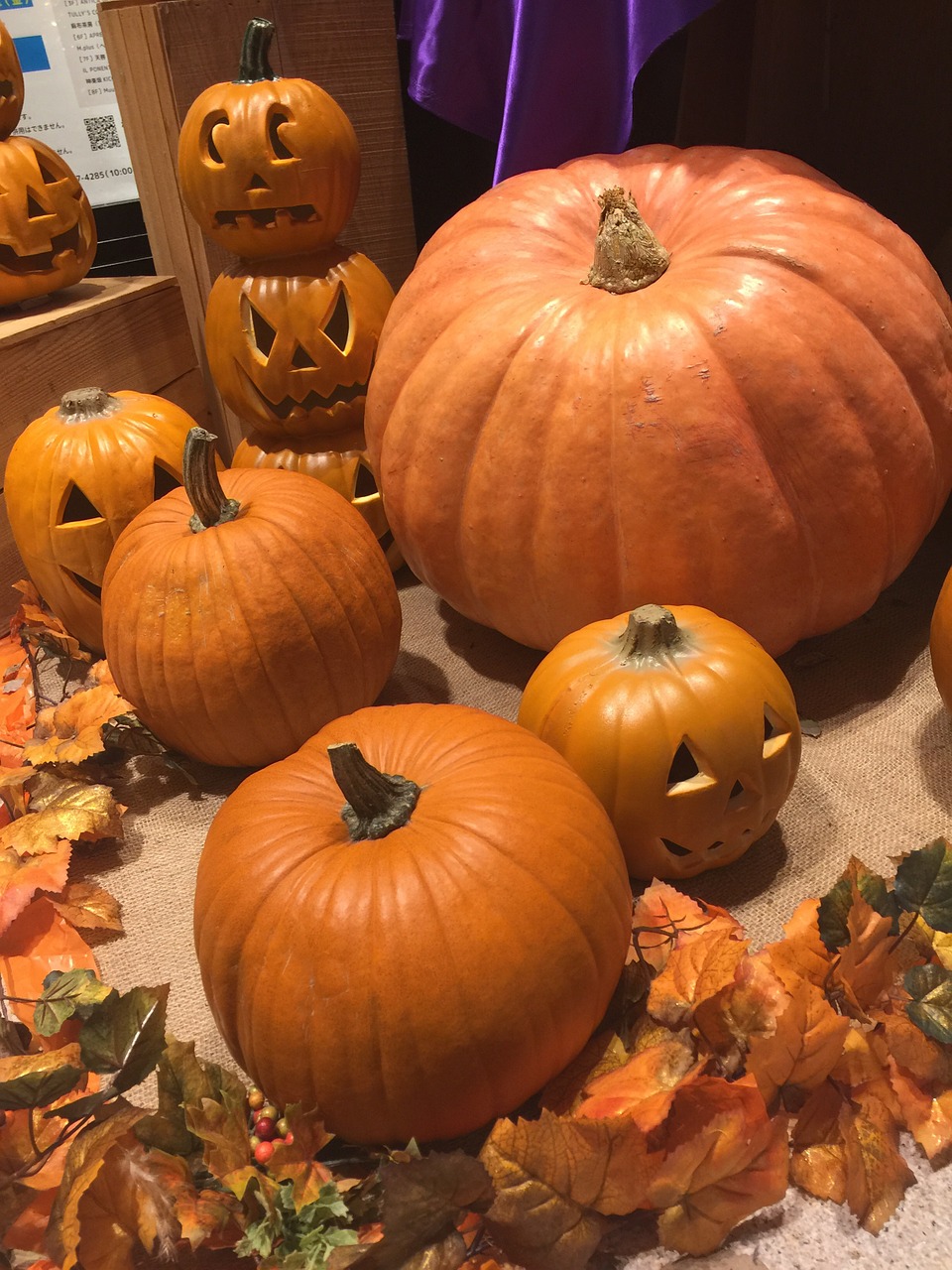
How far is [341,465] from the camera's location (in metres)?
1.71

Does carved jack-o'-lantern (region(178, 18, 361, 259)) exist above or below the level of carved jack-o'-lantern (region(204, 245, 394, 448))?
above

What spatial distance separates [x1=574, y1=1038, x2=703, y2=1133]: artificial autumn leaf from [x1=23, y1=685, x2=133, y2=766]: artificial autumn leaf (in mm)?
812

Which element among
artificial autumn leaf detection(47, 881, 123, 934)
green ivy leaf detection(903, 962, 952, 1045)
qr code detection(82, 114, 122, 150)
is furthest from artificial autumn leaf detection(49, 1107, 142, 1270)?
qr code detection(82, 114, 122, 150)

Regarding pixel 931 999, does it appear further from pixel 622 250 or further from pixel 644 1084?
pixel 622 250

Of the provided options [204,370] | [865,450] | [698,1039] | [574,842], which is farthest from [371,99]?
[698,1039]

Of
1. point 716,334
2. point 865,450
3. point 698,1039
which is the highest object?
point 716,334

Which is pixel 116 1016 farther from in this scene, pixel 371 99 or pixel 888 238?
pixel 371 99

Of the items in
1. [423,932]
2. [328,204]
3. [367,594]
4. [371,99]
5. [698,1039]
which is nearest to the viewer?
[423,932]

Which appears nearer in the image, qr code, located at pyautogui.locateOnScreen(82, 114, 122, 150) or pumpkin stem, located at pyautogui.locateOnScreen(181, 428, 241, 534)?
pumpkin stem, located at pyautogui.locateOnScreen(181, 428, 241, 534)

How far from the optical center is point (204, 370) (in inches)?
85.8

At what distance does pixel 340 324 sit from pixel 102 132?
4.74ft

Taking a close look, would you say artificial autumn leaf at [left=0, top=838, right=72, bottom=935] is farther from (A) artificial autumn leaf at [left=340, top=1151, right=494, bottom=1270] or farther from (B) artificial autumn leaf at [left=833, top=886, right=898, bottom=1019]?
(B) artificial autumn leaf at [left=833, top=886, right=898, bottom=1019]

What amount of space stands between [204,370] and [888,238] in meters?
1.41

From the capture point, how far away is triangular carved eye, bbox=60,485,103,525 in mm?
1588
